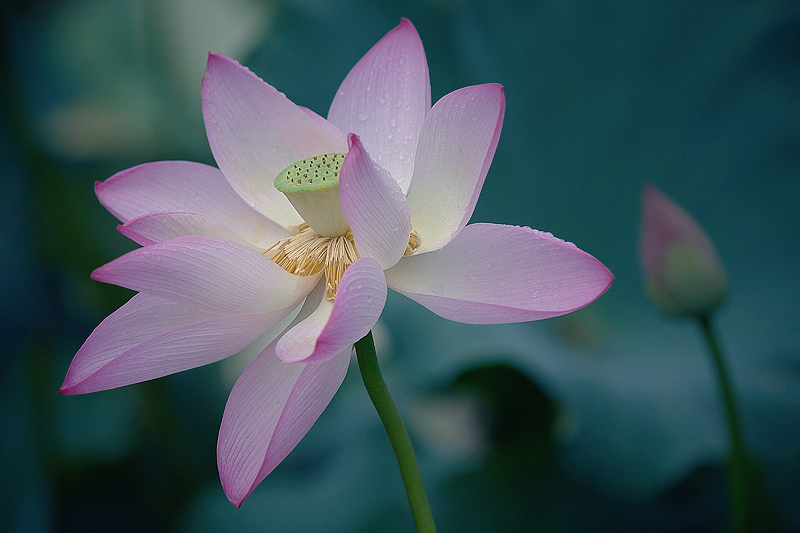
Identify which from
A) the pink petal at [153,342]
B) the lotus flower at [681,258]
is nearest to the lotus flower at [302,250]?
the pink petal at [153,342]

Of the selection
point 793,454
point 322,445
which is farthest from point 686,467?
point 322,445

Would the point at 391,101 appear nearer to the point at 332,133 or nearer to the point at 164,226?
the point at 332,133

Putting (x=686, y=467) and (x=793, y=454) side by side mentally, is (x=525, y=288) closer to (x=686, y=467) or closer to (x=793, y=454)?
(x=686, y=467)

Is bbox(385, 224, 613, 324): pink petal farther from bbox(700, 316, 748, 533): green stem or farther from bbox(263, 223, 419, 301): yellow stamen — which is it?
bbox(700, 316, 748, 533): green stem

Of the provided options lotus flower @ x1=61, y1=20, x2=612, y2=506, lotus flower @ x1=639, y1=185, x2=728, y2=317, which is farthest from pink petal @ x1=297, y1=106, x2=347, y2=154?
lotus flower @ x1=639, y1=185, x2=728, y2=317

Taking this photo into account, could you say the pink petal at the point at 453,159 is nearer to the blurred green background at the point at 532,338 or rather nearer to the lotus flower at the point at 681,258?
the lotus flower at the point at 681,258
